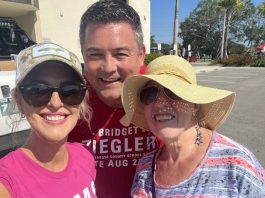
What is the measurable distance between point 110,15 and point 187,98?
3.10ft

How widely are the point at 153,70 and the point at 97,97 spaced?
71cm

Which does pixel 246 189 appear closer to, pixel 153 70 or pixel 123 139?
pixel 153 70

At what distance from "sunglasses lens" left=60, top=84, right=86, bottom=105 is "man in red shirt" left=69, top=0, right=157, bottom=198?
1.66 ft

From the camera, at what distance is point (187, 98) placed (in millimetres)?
1745

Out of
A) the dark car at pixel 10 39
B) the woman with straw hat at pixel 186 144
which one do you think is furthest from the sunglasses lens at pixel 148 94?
the dark car at pixel 10 39

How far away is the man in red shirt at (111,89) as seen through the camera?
234 centimetres

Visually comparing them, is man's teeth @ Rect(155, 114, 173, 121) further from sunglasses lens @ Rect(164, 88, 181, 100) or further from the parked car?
the parked car

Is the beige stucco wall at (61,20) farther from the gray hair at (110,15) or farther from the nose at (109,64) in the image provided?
the nose at (109,64)

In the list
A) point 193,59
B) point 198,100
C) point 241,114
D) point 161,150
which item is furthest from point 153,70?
point 193,59

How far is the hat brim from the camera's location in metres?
1.78

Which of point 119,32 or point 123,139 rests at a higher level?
point 119,32

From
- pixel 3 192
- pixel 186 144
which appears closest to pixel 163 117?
pixel 186 144

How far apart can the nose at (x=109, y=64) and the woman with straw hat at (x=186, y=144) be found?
1.06 ft

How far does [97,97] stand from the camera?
2.53m
